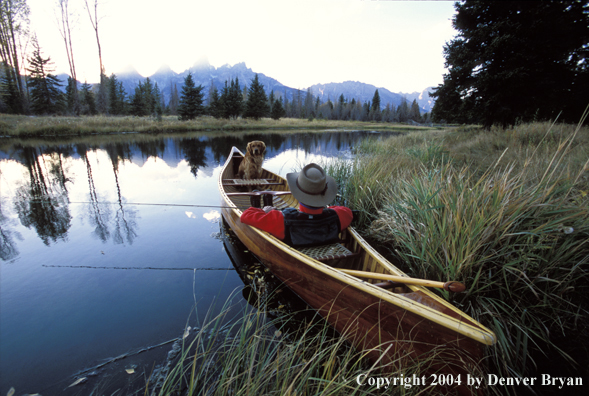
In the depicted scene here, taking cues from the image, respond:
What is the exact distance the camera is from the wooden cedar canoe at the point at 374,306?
1730mm

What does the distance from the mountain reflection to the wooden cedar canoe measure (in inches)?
156

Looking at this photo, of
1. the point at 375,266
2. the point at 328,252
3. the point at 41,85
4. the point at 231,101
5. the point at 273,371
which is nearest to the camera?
the point at 273,371

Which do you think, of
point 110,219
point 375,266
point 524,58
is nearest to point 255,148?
point 110,219

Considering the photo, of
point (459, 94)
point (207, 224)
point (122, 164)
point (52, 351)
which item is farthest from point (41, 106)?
point (459, 94)

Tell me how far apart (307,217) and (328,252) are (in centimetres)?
57

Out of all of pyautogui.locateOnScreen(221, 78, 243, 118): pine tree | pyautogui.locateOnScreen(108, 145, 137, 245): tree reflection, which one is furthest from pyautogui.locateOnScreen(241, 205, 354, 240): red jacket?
pyautogui.locateOnScreen(221, 78, 243, 118): pine tree

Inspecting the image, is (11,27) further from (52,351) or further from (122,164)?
(52,351)

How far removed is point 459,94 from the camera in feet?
44.2

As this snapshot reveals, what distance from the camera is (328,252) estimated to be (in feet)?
11.1

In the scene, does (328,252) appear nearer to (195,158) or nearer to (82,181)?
(82,181)

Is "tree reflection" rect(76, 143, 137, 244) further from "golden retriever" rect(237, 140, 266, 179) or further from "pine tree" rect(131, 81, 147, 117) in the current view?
"pine tree" rect(131, 81, 147, 117)

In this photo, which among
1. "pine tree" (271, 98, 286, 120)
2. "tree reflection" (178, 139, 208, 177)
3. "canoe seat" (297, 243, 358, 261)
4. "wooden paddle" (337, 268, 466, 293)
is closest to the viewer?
"wooden paddle" (337, 268, 466, 293)

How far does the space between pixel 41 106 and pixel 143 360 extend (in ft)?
125

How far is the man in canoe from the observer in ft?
10.3
